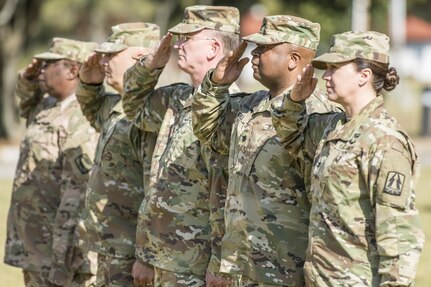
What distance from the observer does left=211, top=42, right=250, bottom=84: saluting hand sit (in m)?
6.12

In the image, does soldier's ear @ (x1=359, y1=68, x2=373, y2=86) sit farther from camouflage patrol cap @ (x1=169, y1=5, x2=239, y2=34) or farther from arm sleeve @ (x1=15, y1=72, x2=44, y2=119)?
arm sleeve @ (x1=15, y1=72, x2=44, y2=119)

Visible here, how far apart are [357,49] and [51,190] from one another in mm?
3858

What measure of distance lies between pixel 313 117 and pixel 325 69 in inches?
14.6

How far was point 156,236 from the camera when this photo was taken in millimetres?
6711

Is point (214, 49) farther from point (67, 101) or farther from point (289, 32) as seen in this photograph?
point (67, 101)

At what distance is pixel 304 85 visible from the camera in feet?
18.5

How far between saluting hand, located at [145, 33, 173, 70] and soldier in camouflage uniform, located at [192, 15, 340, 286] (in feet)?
2.10

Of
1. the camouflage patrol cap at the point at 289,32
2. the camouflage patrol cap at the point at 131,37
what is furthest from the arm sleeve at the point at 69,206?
the camouflage patrol cap at the point at 289,32

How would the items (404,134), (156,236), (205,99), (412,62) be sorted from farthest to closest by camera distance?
1. (412,62)
2. (156,236)
3. (205,99)
4. (404,134)

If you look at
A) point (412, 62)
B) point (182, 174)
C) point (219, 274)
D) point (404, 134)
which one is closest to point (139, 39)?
point (182, 174)

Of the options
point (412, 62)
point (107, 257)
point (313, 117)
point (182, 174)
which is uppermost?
point (313, 117)

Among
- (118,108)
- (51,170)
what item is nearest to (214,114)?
(118,108)

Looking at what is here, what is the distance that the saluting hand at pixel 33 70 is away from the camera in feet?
29.8

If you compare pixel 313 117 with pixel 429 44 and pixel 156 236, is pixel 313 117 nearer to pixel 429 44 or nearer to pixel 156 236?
pixel 156 236
